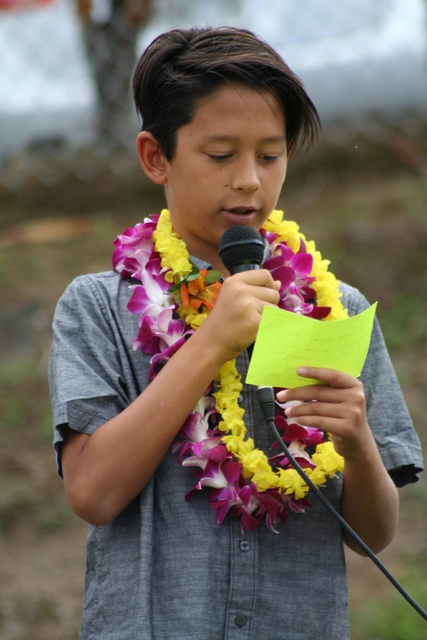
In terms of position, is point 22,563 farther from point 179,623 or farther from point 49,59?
point 49,59

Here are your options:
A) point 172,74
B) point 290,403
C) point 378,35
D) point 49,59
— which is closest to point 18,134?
point 49,59

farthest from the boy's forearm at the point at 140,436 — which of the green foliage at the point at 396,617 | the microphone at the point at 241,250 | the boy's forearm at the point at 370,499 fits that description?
the green foliage at the point at 396,617

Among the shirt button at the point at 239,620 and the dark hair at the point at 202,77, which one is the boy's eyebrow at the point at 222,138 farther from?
the shirt button at the point at 239,620

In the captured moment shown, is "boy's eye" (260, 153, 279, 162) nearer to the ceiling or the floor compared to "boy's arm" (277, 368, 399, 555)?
nearer to the ceiling

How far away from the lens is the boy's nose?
1.70 meters

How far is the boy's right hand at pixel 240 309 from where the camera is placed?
1.50 meters

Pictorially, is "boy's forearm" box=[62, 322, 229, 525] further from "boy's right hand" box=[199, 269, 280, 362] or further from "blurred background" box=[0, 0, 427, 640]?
"blurred background" box=[0, 0, 427, 640]

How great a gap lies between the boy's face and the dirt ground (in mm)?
1957

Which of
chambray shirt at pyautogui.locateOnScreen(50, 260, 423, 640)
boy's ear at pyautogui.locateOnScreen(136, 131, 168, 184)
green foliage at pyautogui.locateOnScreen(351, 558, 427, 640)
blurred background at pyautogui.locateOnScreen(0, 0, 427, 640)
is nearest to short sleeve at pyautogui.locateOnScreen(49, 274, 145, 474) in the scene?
chambray shirt at pyautogui.locateOnScreen(50, 260, 423, 640)

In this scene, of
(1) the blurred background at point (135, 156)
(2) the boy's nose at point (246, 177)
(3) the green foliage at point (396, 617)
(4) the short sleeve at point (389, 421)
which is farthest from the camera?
(1) the blurred background at point (135, 156)

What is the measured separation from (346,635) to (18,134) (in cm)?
444

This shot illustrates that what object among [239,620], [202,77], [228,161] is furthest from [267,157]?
[239,620]

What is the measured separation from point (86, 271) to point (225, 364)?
3.17 meters

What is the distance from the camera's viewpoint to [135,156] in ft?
17.8
